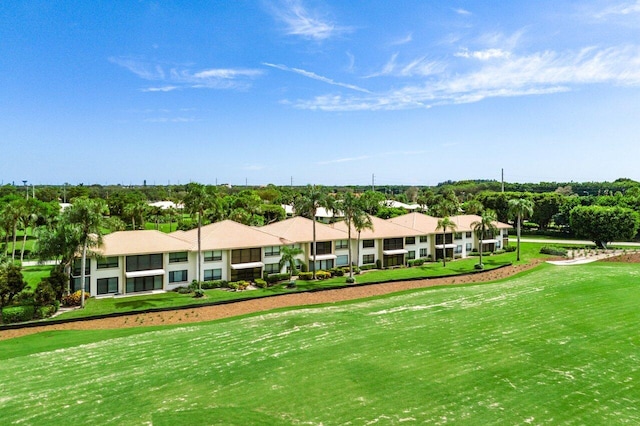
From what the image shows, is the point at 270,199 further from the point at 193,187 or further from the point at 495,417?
the point at 495,417

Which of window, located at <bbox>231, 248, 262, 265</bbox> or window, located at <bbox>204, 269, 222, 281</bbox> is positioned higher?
window, located at <bbox>231, 248, 262, 265</bbox>

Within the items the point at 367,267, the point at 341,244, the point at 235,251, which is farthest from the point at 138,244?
the point at 367,267

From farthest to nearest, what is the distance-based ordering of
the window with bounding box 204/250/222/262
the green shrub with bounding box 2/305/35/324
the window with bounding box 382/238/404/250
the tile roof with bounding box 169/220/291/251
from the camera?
the window with bounding box 382/238/404/250, the tile roof with bounding box 169/220/291/251, the window with bounding box 204/250/222/262, the green shrub with bounding box 2/305/35/324

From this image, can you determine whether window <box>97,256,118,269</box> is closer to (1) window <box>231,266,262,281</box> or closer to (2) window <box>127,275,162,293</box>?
(2) window <box>127,275,162,293</box>

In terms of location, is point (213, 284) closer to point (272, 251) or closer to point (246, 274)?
point (246, 274)

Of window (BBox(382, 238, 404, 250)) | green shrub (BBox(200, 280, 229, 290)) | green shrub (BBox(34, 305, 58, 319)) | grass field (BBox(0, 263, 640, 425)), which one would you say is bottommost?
grass field (BBox(0, 263, 640, 425))

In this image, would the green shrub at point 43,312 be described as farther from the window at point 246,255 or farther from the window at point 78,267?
the window at point 246,255

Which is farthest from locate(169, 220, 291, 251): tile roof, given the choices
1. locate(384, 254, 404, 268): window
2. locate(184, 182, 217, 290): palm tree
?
locate(384, 254, 404, 268): window

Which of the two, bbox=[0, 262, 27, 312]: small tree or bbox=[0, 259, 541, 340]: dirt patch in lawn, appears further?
bbox=[0, 262, 27, 312]: small tree
